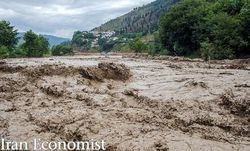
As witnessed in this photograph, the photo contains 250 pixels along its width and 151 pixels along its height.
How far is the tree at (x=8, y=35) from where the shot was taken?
54.1 metres

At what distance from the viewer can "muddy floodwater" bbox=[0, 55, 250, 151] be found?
884 cm

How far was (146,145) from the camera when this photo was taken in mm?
8422

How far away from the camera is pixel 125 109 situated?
447 inches

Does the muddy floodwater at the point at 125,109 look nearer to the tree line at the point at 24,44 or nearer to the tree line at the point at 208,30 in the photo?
the tree line at the point at 208,30

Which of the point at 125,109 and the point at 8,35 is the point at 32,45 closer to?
the point at 8,35

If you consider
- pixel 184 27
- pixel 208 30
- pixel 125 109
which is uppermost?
pixel 184 27

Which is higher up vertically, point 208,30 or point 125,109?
point 208,30

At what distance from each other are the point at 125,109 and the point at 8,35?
151 ft

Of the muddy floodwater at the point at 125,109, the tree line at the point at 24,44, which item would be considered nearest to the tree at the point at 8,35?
the tree line at the point at 24,44

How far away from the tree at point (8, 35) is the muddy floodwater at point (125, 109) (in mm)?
38498

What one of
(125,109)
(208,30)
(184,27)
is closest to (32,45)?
(184,27)

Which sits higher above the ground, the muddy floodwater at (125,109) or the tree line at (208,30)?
the tree line at (208,30)

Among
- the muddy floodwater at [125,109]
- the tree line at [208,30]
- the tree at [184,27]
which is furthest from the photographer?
the tree at [184,27]

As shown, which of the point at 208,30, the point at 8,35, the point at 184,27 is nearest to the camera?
the point at 208,30
